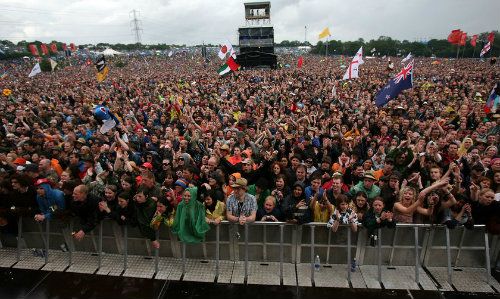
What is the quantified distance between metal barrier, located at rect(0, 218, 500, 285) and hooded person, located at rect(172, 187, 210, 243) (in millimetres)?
254

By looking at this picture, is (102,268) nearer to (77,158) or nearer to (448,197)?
(77,158)

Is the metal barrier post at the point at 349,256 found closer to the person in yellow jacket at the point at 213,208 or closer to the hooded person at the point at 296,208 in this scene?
the hooded person at the point at 296,208

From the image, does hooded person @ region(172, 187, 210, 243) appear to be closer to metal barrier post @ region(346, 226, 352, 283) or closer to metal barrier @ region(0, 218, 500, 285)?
metal barrier @ region(0, 218, 500, 285)

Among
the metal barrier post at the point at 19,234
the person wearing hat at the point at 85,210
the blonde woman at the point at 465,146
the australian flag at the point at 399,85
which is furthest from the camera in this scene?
the australian flag at the point at 399,85

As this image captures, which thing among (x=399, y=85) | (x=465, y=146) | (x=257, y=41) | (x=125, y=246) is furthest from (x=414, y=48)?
(x=125, y=246)

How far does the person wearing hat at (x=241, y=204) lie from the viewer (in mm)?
4832

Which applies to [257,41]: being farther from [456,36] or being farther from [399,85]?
[399,85]

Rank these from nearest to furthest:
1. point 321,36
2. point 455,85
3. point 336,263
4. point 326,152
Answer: point 336,263, point 326,152, point 455,85, point 321,36

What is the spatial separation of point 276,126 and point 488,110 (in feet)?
25.0

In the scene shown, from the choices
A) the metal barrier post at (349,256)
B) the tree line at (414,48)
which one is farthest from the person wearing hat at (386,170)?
the tree line at (414,48)

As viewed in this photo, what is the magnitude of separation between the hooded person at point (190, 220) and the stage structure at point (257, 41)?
40.1m

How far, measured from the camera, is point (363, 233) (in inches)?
190

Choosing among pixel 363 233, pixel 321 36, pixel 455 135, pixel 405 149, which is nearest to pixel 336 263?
pixel 363 233

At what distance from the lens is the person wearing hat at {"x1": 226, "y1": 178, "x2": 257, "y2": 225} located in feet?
15.9
